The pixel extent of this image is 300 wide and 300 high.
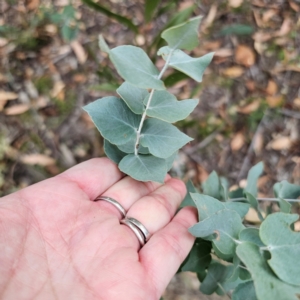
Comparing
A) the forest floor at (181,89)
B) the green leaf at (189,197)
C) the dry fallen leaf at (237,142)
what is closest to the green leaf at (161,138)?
the green leaf at (189,197)

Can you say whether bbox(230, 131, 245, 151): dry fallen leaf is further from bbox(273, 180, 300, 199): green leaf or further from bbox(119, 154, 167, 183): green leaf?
bbox(119, 154, 167, 183): green leaf

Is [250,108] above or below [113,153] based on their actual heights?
below

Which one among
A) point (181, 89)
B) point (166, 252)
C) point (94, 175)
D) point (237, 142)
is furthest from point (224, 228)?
point (181, 89)

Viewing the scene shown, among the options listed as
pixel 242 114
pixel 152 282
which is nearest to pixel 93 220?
pixel 152 282

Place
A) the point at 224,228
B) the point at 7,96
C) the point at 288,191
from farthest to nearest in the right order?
the point at 7,96
the point at 288,191
the point at 224,228

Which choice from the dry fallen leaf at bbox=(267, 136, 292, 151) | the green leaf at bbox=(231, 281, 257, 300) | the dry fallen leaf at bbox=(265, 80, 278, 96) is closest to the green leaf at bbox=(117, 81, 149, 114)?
the green leaf at bbox=(231, 281, 257, 300)

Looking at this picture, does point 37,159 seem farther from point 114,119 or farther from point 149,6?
point 114,119
